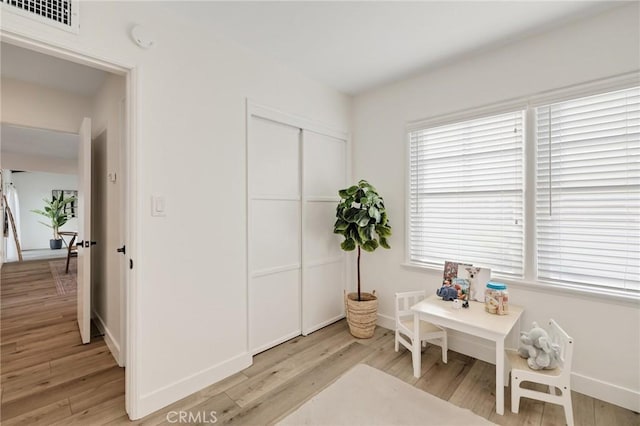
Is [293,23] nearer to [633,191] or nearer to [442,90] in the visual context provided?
[442,90]

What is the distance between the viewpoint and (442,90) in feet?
8.76

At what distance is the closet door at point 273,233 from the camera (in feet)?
8.29

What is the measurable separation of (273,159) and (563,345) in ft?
8.31

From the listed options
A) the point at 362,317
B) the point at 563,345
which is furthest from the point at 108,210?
the point at 563,345

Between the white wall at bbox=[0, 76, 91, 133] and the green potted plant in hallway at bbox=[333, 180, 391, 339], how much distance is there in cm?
317

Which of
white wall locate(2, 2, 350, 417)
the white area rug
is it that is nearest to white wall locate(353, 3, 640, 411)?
the white area rug

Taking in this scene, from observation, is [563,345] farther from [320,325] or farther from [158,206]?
[158,206]

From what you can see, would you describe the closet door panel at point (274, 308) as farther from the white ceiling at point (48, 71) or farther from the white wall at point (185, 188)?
the white ceiling at point (48, 71)

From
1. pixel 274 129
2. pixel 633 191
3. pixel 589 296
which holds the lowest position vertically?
pixel 589 296

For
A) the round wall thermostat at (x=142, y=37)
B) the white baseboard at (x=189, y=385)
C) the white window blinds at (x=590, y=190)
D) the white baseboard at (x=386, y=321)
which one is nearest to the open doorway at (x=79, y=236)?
the white baseboard at (x=189, y=385)

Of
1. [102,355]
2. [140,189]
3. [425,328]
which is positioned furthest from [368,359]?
[102,355]

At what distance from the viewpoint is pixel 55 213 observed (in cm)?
834

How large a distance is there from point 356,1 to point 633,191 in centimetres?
221

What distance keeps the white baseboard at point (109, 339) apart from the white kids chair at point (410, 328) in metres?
2.41
